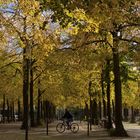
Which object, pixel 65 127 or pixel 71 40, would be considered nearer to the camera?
pixel 71 40

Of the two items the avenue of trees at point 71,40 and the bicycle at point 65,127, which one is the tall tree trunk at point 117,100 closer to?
the avenue of trees at point 71,40

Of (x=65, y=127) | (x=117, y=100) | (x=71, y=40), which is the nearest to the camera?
(x=117, y=100)

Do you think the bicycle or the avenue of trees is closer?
the avenue of trees

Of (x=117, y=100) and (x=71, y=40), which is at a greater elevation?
(x=71, y=40)

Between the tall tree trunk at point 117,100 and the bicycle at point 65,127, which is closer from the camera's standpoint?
the tall tree trunk at point 117,100

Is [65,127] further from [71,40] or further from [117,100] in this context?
[71,40]

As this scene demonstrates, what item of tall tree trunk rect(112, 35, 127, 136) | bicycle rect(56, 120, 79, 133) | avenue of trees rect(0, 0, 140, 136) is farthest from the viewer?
bicycle rect(56, 120, 79, 133)

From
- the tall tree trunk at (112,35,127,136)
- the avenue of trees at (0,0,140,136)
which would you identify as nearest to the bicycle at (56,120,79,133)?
the avenue of trees at (0,0,140,136)

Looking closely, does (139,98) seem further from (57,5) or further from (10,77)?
(57,5)

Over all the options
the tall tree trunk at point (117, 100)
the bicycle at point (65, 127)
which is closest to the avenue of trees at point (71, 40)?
the tall tree trunk at point (117, 100)

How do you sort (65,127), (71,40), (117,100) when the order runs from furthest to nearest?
(65,127)
(71,40)
(117,100)

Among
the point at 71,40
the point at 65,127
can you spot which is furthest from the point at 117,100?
the point at 65,127

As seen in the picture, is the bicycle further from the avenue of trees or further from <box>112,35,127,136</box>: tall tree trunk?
<box>112,35,127,136</box>: tall tree trunk

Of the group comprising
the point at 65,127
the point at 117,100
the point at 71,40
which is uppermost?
the point at 71,40
